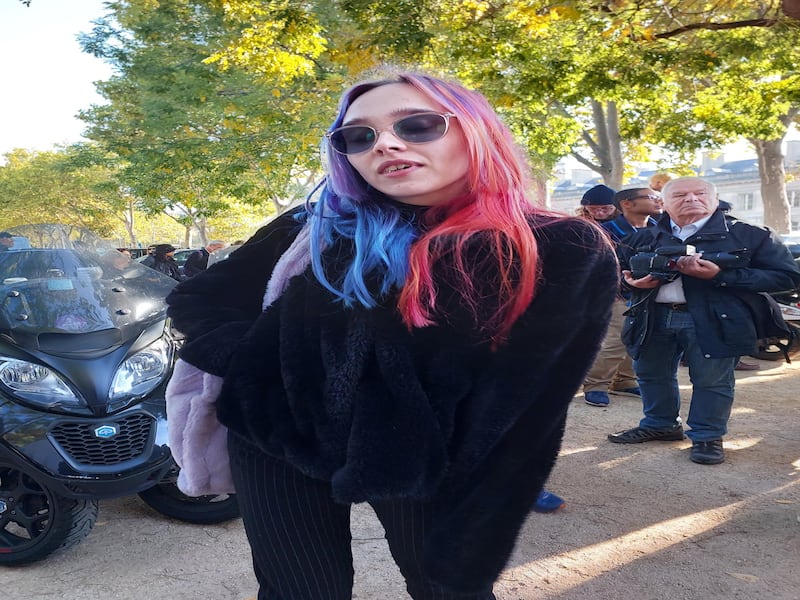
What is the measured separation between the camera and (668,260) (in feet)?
14.4

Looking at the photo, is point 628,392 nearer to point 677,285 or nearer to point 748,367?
point 748,367

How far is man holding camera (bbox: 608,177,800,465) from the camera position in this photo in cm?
432

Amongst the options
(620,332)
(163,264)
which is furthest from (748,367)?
(163,264)

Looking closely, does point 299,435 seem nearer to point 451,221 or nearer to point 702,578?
point 451,221

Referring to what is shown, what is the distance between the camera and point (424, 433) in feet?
4.23

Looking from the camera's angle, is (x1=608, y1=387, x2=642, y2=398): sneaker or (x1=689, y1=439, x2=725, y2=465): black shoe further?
(x1=608, y1=387, x2=642, y2=398): sneaker

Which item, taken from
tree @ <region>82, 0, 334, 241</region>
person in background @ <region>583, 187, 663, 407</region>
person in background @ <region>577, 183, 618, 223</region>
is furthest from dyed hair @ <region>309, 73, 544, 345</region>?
tree @ <region>82, 0, 334, 241</region>

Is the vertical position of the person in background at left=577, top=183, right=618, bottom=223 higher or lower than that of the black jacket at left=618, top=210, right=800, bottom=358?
higher

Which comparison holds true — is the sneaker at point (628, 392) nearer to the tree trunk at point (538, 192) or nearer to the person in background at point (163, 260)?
the tree trunk at point (538, 192)

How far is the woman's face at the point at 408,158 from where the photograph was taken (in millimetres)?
1447

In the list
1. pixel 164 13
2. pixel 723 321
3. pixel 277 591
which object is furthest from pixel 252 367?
pixel 164 13

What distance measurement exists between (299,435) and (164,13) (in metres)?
13.1

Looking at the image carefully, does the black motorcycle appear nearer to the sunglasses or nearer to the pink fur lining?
the pink fur lining

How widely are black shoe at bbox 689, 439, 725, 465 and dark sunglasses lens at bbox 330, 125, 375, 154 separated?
3745mm
